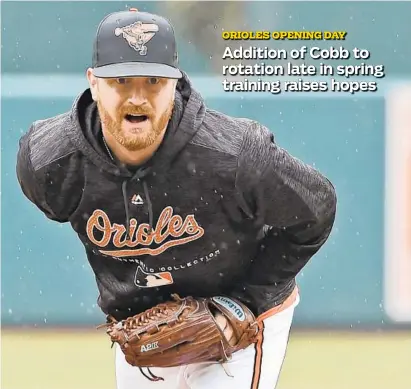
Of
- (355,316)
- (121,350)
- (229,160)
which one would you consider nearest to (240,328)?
(121,350)

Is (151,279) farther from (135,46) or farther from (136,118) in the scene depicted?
(135,46)

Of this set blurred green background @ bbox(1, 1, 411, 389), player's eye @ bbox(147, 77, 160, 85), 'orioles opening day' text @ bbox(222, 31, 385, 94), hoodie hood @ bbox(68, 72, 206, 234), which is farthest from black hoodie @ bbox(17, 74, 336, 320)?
'orioles opening day' text @ bbox(222, 31, 385, 94)

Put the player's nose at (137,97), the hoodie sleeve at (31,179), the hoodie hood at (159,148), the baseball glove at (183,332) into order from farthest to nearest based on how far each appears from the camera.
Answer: the baseball glove at (183,332) < the hoodie sleeve at (31,179) < the hoodie hood at (159,148) < the player's nose at (137,97)

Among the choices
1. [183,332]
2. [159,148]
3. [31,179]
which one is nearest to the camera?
[159,148]

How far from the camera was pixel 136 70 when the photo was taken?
2.02m

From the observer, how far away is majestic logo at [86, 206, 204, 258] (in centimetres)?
221

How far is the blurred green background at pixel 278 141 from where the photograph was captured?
443 cm

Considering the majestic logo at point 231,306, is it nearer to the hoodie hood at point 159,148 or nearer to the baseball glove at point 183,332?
the baseball glove at point 183,332

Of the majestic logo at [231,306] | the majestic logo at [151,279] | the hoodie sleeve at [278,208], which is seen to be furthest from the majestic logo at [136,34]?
the majestic logo at [231,306]

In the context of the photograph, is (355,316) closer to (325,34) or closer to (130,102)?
(325,34)

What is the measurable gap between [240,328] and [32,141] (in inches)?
26.6

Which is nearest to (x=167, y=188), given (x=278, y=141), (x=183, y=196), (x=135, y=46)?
(x=183, y=196)

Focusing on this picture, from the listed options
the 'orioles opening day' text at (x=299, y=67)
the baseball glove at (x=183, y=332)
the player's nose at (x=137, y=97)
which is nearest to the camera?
the player's nose at (x=137, y=97)

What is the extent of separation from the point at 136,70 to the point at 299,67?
2.66 meters
